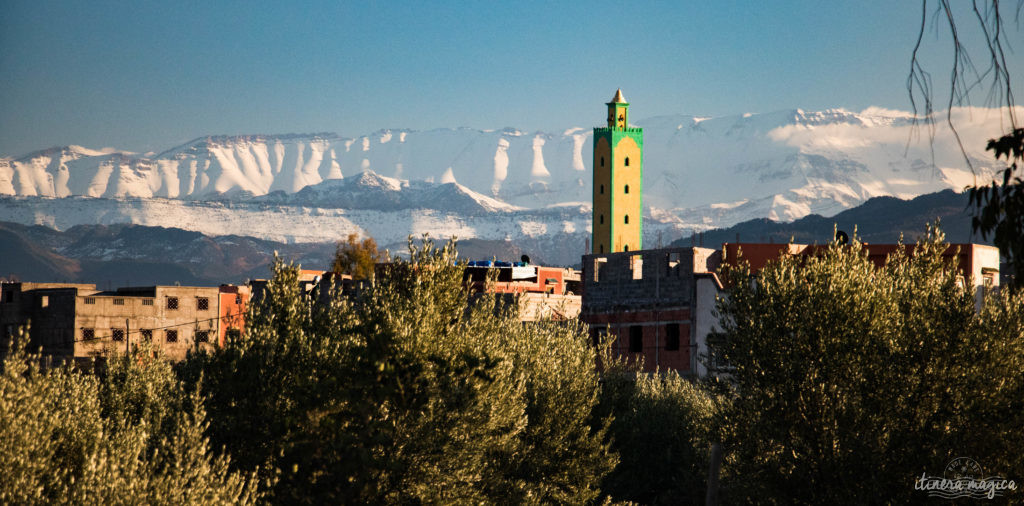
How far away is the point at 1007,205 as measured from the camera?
1244cm

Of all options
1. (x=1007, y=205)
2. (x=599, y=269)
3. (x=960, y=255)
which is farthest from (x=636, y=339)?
(x=1007, y=205)

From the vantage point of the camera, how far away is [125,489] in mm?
19641

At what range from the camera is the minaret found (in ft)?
470

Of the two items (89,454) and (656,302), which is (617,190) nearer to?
(656,302)

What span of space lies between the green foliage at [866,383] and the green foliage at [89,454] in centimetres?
1315

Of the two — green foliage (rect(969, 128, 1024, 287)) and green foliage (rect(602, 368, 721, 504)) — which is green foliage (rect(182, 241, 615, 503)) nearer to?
green foliage (rect(602, 368, 721, 504))

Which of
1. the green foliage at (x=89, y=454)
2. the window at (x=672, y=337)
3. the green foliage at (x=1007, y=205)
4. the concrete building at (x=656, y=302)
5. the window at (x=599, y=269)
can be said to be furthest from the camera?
the window at (x=599, y=269)

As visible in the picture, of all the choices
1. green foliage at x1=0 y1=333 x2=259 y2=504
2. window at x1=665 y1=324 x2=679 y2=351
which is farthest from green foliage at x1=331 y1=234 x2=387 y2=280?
green foliage at x1=0 y1=333 x2=259 y2=504

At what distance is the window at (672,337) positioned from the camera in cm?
5838

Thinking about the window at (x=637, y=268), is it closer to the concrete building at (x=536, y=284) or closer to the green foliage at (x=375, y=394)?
the concrete building at (x=536, y=284)

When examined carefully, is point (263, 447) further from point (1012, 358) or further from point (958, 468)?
point (1012, 358)

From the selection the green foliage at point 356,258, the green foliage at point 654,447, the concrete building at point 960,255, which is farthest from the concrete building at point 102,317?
the green foliage at point 654,447

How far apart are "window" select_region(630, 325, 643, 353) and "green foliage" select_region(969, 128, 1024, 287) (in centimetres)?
4836

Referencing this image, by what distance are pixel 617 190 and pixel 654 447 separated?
105 m
